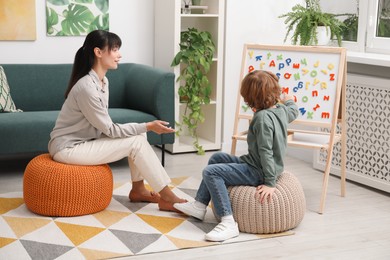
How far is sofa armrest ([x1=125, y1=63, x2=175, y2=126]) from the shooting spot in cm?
487

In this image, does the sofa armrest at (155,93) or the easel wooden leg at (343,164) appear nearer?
the easel wooden leg at (343,164)

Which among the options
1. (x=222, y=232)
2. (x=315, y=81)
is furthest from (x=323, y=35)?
(x=222, y=232)

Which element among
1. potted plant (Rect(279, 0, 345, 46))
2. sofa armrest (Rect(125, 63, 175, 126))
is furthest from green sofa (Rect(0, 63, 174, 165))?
potted plant (Rect(279, 0, 345, 46))

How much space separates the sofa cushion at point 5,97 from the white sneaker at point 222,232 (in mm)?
2003

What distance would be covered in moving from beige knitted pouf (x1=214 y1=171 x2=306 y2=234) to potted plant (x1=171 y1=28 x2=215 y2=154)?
1857 millimetres

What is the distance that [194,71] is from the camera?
5.34 metres

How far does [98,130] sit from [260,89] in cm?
95

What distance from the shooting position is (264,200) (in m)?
3.46

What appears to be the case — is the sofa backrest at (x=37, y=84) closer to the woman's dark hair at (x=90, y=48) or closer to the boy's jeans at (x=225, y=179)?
the woman's dark hair at (x=90, y=48)

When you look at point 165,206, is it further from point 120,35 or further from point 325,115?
point 120,35

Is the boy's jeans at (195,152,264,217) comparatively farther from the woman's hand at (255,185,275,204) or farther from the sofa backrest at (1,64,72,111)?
the sofa backrest at (1,64,72,111)

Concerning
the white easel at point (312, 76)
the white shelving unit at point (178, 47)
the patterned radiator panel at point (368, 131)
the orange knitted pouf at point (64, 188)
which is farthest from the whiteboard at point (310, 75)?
the orange knitted pouf at point (64, 188)

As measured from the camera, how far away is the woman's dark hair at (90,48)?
3.80 meters

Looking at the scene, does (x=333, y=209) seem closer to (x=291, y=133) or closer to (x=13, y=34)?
(x=291, y=133)
